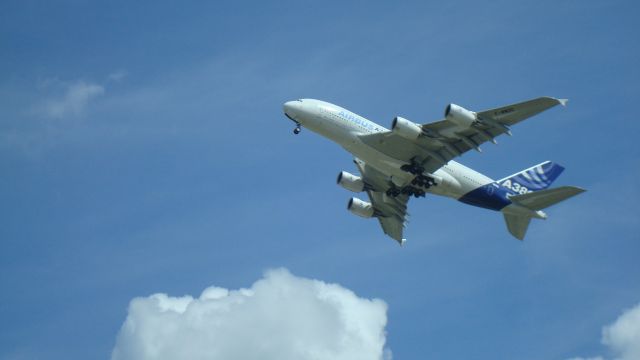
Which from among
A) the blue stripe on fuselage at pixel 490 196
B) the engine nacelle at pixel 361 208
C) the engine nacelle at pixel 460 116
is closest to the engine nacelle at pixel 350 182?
the engine nacelle at pixel 361 208

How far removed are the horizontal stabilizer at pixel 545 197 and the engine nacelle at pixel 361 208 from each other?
11830mm

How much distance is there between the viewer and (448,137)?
59750 mm

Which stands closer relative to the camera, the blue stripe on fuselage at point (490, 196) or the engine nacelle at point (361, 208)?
the blue stripe on fuselage at point (490, 196)

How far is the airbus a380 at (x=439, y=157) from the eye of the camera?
5747 centimetres

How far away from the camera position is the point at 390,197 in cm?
6975

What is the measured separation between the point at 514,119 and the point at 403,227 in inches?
689

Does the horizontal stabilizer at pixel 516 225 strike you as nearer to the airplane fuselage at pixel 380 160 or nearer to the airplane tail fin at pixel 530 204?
the airplane tail fin at pixel 530 204

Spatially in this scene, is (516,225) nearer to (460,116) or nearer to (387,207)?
(387,207)

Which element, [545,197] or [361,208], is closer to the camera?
[545,197]

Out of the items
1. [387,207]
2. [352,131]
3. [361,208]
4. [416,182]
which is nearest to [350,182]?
[361,208]

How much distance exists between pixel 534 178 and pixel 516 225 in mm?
3950

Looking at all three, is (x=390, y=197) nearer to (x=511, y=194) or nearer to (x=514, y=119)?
(x=511, y=194)

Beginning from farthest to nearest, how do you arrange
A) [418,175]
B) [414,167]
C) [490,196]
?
[490,196] → [418,175] → [414,167]

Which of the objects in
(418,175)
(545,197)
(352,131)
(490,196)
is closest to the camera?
(352,131)
